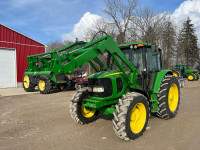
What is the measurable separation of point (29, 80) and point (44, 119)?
7.32 metres

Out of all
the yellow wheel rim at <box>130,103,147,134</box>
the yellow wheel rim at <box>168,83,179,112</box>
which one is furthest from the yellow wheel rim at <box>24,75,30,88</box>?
the yellow wheel rim at <box>130,103,147,134</box>

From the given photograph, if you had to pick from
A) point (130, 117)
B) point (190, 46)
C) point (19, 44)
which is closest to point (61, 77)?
point (19, 44)

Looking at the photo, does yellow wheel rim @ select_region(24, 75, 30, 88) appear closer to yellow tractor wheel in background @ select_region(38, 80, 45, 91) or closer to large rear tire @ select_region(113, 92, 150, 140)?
yellow tractor wheel in background @ select_region(38, 80, 45, 91)

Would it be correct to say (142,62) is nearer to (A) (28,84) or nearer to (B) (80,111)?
(B) (80,111)

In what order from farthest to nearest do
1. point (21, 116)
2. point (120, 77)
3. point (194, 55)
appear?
point (194, 55) < point (21, 116) < point (120, 77)

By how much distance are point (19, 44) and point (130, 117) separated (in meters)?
14.5

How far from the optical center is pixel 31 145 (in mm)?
3260

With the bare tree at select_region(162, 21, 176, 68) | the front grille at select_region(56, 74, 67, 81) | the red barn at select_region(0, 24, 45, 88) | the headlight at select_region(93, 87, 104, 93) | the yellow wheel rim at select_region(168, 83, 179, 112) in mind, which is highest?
the bare tree at select_region(162, 21, 176, 68)

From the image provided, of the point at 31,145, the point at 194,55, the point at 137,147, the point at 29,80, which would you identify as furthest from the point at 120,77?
the point at 194,55

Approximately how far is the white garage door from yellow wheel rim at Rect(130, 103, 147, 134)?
45.4 ft

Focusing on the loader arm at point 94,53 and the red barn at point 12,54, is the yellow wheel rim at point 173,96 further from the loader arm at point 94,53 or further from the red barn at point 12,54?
the red barn at point 12,54

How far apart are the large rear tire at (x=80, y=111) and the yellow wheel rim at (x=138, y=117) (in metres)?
1.29

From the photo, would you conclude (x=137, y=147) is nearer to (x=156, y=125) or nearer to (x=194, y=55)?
(x=156, y=125)

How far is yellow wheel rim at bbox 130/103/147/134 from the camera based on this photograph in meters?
3.48
